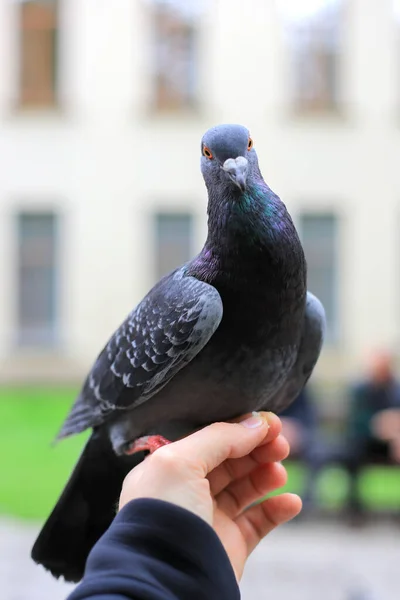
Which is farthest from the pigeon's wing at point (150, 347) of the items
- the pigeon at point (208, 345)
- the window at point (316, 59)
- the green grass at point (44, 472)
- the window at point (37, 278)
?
the window at point (37, 278)

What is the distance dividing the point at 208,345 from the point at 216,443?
18 cm

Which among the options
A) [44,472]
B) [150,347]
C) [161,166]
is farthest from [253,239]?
[161,166]

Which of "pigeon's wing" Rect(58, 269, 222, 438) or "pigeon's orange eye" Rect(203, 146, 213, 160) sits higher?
"pigeon's orange eye" Rect(203, 146, 213, 160)

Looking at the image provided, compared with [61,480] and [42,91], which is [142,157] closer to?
[42,91]

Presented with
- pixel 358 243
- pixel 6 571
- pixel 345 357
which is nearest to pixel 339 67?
pixel 358 243

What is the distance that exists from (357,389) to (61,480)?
192cm

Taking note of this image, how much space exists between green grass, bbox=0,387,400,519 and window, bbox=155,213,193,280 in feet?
4.90

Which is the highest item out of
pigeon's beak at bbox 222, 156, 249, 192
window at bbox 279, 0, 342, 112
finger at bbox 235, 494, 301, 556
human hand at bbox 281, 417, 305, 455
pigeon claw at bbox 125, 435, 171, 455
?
window at bbox 279, 0, 342, 112

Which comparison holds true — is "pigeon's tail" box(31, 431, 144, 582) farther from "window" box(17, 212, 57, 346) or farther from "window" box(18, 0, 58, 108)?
"window" box(18, 0, 58, 108)

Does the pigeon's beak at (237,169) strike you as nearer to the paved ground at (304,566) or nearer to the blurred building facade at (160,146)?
the paved ground at (304,566)

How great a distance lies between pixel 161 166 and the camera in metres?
6.91

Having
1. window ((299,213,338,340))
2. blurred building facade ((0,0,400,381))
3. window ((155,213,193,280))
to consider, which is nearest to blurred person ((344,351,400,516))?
blurred building facade ((0,0,400,381))

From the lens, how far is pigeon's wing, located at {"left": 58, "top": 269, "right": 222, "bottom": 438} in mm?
1328

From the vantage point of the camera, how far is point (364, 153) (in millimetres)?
6484
